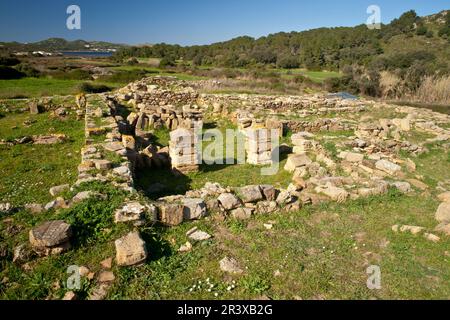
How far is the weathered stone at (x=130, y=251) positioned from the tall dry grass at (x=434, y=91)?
26.8 meters

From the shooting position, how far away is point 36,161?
30.2 feet

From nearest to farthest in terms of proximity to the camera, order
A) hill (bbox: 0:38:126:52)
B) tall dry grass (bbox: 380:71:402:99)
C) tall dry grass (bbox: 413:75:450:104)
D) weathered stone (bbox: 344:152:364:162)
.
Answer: weathered stone (bbox: 344:152:364:162)
tall dry grass (bbox: 413:75:450:104)
tall dry grass (bbox: 380:71:402:99)
hill (bbox: 0:38:126:52)

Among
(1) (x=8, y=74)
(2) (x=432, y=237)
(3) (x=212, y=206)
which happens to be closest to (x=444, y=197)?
(2) (x=432, y=237)

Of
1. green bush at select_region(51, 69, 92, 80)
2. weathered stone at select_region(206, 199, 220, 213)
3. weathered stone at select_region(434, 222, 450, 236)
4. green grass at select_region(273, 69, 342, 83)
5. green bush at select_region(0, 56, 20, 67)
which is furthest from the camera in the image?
green bush at select_region(0, 56, 20, 67)

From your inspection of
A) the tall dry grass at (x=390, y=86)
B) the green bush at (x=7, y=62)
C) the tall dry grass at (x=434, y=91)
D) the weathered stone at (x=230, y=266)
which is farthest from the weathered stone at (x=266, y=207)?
the green bush at (x=7, y=62)

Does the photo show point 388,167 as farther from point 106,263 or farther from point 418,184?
point 106,263

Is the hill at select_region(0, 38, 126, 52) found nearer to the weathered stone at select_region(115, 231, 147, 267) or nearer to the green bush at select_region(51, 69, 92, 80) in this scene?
the green bush at select_region(51, 69, 92, 80)

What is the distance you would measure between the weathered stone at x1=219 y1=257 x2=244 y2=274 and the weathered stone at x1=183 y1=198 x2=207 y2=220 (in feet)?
4.17

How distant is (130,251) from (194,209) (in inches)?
66.6

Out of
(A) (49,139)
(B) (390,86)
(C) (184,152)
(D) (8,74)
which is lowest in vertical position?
(C) (184,152)

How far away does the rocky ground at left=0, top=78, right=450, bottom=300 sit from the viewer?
178 inches

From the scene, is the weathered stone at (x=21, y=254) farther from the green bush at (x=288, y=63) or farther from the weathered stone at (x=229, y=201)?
the green bush at (x=288, y=63)

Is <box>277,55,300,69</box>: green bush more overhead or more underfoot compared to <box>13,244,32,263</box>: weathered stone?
more overhead

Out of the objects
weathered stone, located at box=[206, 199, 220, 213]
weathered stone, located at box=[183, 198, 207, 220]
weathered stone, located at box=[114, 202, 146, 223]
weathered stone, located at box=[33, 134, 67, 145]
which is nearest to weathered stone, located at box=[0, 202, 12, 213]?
weathered stone, located at box=[114, 202, 146, 223]
